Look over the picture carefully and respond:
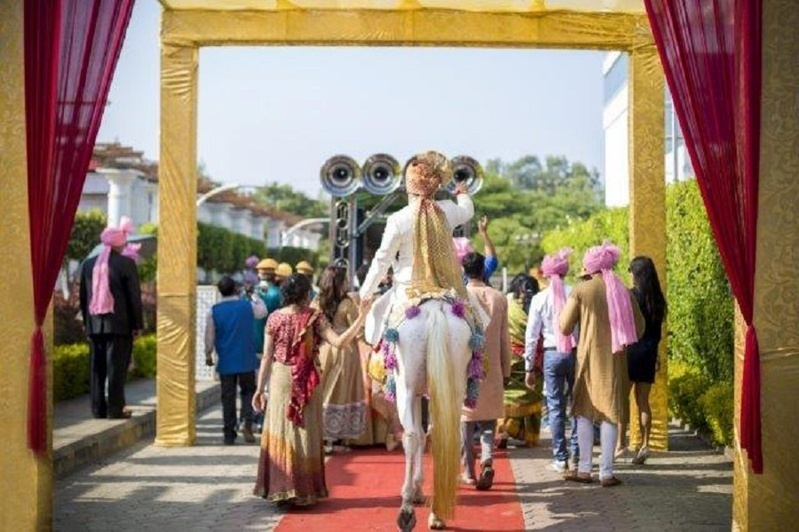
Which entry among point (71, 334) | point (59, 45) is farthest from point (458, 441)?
point (71, 334)

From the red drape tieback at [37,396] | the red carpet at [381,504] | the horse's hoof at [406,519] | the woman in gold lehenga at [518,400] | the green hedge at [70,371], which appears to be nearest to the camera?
the red drape tieback at [37,396]

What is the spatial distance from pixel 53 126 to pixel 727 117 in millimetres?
3767

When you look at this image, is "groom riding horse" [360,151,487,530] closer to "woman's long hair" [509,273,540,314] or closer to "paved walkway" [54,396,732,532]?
"paved walkway" [54,396,732,532]

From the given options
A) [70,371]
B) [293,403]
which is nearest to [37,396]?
[293,403]

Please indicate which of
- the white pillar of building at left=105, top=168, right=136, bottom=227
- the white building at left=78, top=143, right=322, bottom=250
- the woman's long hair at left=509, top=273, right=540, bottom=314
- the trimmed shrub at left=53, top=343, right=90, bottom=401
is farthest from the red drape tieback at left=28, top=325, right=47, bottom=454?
the white pillar of building at left=105, top=168, right=136, bottom=227

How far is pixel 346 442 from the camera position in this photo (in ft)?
39.0

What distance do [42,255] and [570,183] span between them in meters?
106

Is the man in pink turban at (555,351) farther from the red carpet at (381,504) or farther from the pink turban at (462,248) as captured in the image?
the pink turban at (462,248)

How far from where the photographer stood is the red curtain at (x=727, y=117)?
255 inches

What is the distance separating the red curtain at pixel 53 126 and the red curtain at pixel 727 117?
3271 mm

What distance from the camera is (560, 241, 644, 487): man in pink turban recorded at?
9141 millimetres

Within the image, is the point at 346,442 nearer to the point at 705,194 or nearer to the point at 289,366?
the point at 289,366

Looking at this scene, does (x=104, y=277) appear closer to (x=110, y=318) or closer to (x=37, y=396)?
(x=110, y=318)

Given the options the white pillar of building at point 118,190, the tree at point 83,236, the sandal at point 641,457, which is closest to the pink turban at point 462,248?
the sandal at point 641,457
